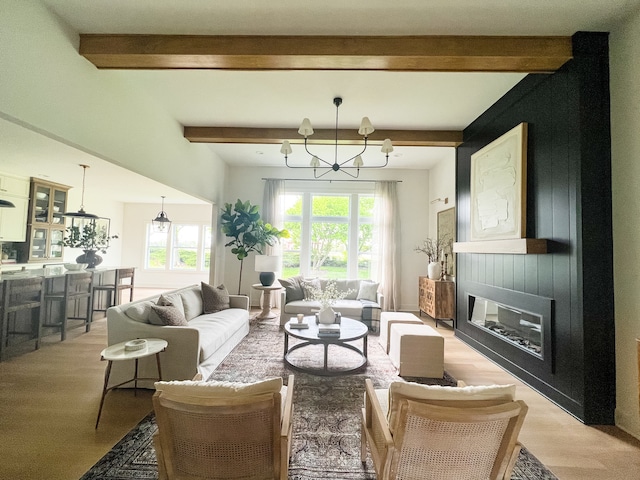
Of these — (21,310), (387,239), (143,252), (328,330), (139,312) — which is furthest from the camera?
(143,252)

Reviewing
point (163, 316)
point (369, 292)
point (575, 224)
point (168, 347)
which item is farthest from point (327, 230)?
point (575, 224)

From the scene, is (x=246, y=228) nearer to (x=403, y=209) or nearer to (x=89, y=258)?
(x=89, y=258)

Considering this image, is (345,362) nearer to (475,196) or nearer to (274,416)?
(274,416)

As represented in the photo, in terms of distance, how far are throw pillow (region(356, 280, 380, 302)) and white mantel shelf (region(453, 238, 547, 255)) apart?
1.73m

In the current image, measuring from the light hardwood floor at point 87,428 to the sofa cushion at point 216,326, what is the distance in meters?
0.61

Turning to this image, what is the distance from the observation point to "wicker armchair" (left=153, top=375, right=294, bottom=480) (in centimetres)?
111

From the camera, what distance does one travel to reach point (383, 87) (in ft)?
10.3

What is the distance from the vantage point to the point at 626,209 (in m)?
2.17

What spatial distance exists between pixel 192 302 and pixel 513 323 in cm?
385

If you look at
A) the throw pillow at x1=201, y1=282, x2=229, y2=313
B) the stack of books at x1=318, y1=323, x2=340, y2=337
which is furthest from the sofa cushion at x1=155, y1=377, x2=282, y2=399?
the throw pillow at x1=201, y1=282, x2=229, y2=313

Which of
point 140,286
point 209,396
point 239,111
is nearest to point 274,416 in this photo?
point 209,396

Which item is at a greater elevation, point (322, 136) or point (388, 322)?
point (322, 136)

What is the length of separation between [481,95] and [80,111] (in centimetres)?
410

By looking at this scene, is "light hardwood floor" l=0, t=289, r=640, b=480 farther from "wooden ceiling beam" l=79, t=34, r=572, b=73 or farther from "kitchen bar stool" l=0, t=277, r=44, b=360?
"wooden ceiling beam" l=79, t=34, r=572, b=73
